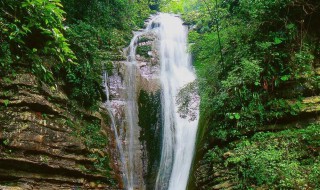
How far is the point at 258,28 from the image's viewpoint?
698 cm

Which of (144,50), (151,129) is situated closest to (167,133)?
(151,129)

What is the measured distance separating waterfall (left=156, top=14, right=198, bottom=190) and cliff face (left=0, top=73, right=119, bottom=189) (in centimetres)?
186

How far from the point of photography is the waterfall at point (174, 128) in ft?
26.3

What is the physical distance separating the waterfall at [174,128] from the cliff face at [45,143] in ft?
6.10

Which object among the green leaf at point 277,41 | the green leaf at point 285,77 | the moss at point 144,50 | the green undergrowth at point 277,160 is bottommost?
the green undergrowth at point 277,160

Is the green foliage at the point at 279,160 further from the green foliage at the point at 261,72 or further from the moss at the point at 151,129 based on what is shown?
the moss at the point at 151,129

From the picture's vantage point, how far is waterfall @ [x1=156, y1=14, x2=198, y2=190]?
8.01 m

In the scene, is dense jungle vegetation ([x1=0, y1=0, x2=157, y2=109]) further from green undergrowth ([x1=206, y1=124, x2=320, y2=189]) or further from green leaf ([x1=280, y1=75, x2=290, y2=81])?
green leaf ([x1=280, y1=75, x2=290, y2=81])

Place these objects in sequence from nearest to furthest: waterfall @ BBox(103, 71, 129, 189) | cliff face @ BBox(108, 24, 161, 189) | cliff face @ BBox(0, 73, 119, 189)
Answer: cliff face @ BBox(0, 73, 119, 189) → waterfall @ BBox(103, 71, 129, 189) → cliff face @ BBox(108, 24, 161, 189)

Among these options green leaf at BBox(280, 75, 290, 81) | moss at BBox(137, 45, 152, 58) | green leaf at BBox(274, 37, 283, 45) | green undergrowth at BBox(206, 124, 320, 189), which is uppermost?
moss at BBox(137, 45, 152, 58)

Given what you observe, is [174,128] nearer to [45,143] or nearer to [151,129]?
[151,129]

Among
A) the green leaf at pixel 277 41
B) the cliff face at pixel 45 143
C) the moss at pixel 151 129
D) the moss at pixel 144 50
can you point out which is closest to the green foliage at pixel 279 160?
the green leaf at pixel 277 41

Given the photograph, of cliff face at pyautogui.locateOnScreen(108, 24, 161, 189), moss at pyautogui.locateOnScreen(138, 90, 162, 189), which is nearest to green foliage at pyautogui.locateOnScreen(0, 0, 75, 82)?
cliff face at pyautogui.locateOnScreen(108, 24, 161, 189)

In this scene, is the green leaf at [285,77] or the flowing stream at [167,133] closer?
the green leaf at [285,77]
